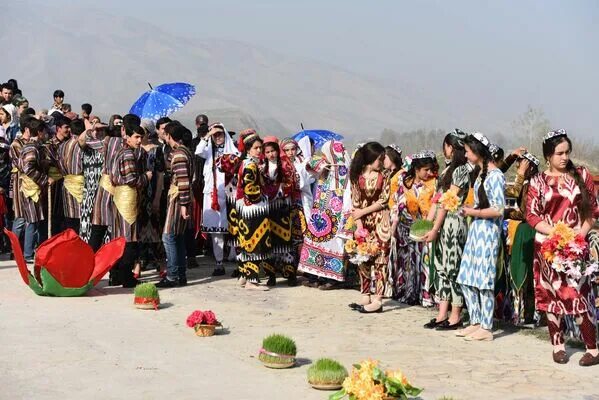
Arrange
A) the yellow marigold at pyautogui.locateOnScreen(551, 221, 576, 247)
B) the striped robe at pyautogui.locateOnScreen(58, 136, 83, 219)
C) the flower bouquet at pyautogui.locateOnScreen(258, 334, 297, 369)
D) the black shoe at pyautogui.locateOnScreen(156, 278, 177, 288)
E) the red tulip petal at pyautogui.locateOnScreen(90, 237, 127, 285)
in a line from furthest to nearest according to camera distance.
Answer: the striped robe at pyautogui.locateOnScreen(58, 136, 83, 219) < the black shoe at pyautogui.locateOnScreen(156, 278, 177, 288) < the red tulip petal at pyautogui.locateOnScreen(90, 237, 127, 285) < the yellow marigold at pyautogui.locateOnScreen(551, 221, 576, 247) < the flower bouquet at pyautogui.locateOnScreen(258, 334, 297, 369)

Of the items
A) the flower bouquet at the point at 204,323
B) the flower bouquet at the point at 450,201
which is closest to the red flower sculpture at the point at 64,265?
the flower bouquet at the point at 204,323

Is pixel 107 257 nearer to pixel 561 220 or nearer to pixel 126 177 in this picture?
pixel 126 177

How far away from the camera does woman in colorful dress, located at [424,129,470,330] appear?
9.27 m

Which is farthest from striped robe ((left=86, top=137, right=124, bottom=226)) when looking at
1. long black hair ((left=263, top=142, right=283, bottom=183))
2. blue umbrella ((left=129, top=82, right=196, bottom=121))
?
blue umbrella ((left=129, top=82, right=196, bottom=121))

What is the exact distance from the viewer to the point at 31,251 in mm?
13508

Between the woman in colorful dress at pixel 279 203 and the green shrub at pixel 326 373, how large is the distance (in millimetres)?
4805

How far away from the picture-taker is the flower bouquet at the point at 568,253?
7.85 metres

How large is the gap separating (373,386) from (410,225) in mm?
4670

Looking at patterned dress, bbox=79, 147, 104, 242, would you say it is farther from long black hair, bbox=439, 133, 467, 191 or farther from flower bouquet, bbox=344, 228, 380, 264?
long black hair, bbox=439, 133, 467, 191

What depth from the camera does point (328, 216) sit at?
11875mm

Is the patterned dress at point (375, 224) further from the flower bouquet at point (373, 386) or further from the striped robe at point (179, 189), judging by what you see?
the flower bouquet at point (373, 386)

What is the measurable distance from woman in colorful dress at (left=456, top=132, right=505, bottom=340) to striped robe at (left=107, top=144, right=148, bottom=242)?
13.2ft

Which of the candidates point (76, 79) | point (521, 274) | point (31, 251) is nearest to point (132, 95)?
point (76, 79)

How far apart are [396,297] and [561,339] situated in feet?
10.6
